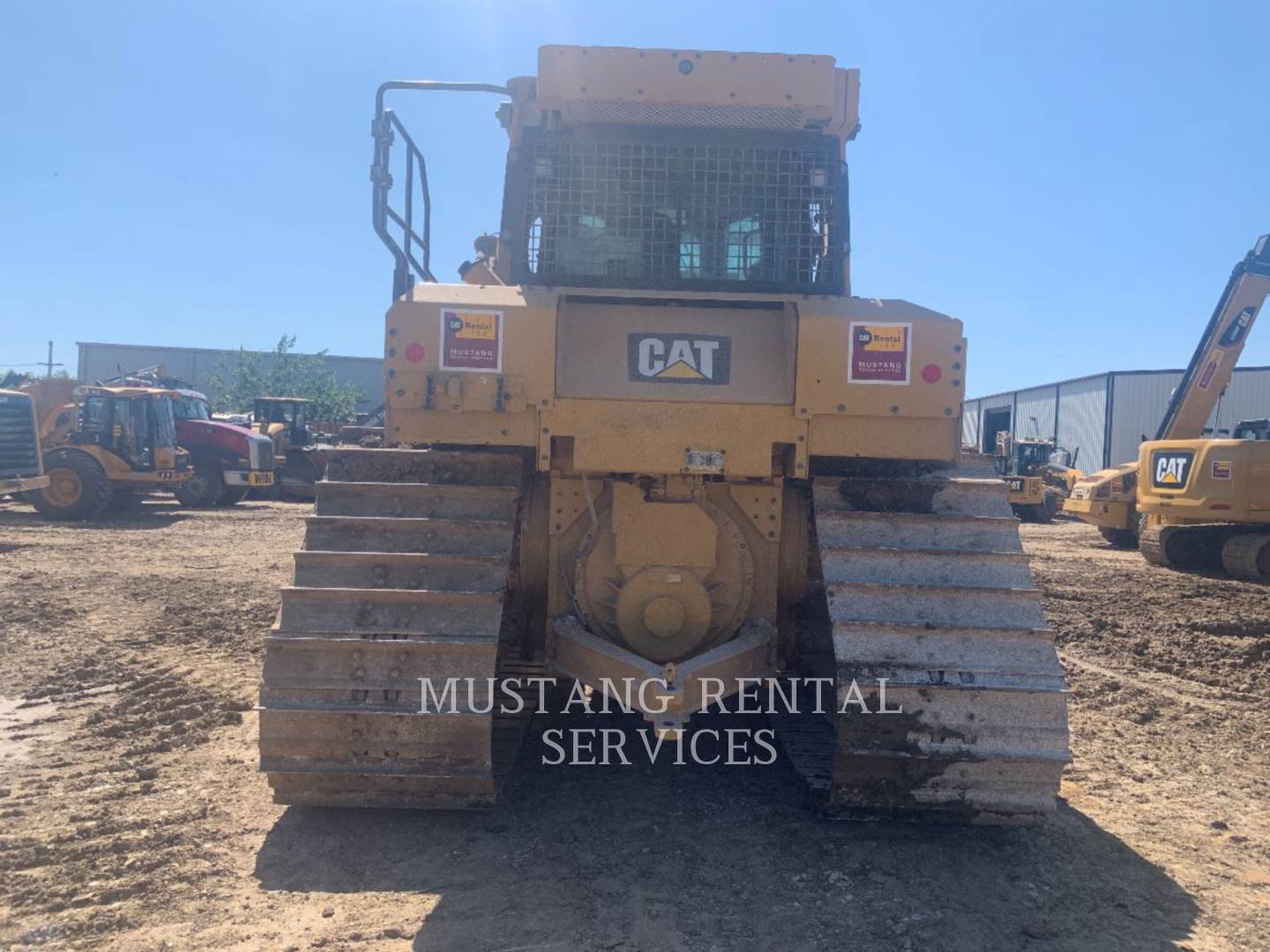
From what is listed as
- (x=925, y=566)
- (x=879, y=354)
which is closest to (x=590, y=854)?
(x=925, y=566)

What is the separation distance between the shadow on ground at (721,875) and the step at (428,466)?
4.36ft

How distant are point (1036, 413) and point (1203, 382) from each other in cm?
2483

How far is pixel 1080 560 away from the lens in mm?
13969

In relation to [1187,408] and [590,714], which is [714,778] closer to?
[590,714]

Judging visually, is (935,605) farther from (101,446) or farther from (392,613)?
(101,446)

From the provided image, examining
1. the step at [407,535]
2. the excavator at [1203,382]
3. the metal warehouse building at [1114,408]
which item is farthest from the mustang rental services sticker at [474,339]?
the metal warehouse building at [1114,408]

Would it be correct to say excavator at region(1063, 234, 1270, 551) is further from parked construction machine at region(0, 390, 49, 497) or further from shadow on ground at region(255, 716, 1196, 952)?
parked construction machine at region(0, 390, 49, 497)

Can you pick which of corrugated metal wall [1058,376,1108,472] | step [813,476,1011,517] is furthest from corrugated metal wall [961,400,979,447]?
step [813,476,1011,517]

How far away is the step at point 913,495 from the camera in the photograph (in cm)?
403

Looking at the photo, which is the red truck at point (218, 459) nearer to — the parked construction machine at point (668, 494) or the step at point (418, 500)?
the parked construction machine at point (668, 494)

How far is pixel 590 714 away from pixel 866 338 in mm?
2518

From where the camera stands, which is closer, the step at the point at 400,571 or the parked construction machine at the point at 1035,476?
the step at the point at 400,571

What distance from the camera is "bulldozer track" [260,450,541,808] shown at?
355 cm

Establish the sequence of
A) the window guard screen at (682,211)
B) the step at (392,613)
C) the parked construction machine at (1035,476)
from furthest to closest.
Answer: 1. the parked construction machine at (1035,476)
2. the window guard screen at (682,211)
3. the step at (392,613)
